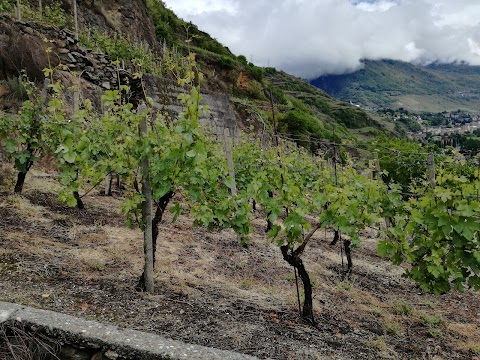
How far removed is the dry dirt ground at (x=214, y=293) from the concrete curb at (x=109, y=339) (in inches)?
16.9

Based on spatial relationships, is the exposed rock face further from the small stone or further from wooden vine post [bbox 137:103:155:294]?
the small stone

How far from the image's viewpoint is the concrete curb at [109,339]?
2996mm

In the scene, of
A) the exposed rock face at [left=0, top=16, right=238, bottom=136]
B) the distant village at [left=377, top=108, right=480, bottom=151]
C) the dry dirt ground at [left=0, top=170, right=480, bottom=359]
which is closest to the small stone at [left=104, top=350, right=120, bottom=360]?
the dry dirt ground at [left=0, top=170, right=480, bottom=359]

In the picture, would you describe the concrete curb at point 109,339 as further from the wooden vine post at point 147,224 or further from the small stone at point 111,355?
the wooden vine post at point 147,224

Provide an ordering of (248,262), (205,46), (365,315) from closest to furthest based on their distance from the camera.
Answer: (365,315)
(248,262)
(205,46)

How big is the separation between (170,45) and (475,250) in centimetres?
3266

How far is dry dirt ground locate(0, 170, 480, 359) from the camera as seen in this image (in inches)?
153

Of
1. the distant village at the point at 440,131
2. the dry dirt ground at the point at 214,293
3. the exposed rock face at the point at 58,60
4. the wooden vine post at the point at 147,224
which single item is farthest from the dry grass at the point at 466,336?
the exposed rock face at the point at 58,60

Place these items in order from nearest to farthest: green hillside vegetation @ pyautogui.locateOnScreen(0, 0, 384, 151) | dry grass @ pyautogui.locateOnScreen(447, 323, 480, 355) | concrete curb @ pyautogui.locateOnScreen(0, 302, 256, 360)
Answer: concrete curb @ pyautogui.locateOnScreen(0, 302, 256, 360)
dry grass @ pyautogui.locateOnScreen(447, 323, 480, 355)
green hillside vegetation @ pyautogui.locateOnScreen(0, 0, 384, 151)

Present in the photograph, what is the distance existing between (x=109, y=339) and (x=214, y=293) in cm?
211

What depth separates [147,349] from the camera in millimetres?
2994

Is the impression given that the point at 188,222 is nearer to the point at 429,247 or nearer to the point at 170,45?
the point at 429,247

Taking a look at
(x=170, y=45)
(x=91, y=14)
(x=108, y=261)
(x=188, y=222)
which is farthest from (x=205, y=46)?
(x=108, y=261)

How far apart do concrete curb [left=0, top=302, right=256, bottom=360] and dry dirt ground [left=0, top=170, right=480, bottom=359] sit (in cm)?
43
